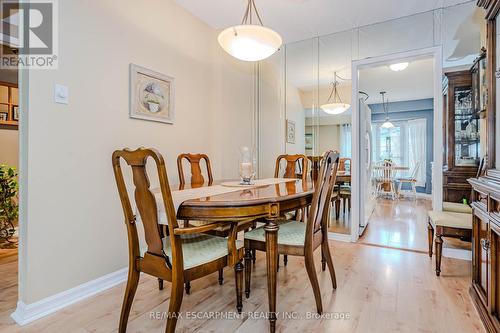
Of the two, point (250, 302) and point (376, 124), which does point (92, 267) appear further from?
point (376, 124)

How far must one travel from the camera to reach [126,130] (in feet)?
7.58

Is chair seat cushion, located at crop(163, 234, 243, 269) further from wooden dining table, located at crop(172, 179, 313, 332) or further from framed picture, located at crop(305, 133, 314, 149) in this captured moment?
framed picture, located at crop(305, 133, 314, 149)

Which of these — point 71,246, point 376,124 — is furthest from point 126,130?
point 376,124

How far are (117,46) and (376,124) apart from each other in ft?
24.0

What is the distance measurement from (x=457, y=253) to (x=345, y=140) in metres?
1.63

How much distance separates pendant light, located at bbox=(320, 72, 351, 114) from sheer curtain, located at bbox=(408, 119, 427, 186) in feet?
16.3

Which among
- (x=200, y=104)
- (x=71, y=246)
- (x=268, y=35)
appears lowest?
(x=71, y=246)

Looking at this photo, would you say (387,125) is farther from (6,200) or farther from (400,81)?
(6,200)

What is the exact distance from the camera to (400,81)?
5488 millimetres

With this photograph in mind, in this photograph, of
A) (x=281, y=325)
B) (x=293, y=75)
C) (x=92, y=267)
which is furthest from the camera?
(x=293, y=75)

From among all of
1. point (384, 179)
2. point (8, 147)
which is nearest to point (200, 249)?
point (8, 147)

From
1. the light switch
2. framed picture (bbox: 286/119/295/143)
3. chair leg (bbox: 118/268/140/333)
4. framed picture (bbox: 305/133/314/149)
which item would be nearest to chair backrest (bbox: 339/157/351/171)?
framed picture (bbox: 305/133/314/149)

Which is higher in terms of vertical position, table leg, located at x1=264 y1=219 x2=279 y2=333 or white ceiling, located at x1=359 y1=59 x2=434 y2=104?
white ceiling, located at x1=359 y1=59 x2=434 y2=104

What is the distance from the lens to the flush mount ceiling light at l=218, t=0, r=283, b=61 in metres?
1.93
